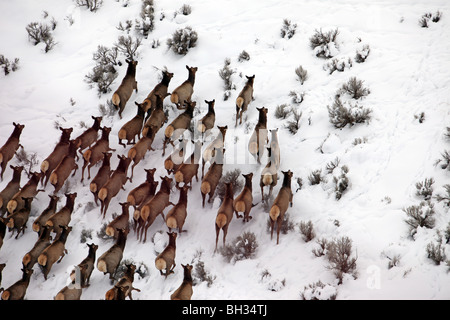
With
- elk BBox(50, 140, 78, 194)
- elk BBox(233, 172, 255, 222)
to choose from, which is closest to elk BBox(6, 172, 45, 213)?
elk BBox(50, 140, 78, 194)

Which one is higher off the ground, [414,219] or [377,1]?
[377,1]

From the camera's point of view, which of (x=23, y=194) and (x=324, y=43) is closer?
(x=23, y=194)

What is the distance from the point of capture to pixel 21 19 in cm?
1697

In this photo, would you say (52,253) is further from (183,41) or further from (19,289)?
(183,41)

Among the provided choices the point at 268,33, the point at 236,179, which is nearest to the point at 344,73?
the point at 268,33

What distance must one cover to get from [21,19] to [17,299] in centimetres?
1319

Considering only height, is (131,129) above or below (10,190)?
above

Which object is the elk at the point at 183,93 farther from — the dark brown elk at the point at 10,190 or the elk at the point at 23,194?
the dark brown elk at the point at 10,190

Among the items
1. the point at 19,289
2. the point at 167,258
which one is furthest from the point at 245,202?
the point at 19,289

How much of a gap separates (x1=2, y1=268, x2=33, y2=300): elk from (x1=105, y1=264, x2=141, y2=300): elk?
1.98 m

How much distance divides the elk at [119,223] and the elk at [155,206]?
1.34 feet

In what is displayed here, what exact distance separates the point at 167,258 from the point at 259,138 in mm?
3738

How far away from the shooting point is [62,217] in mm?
9172
